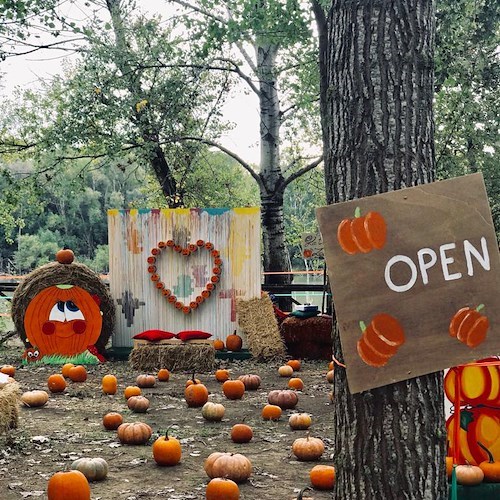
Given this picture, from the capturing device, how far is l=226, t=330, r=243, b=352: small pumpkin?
12727mm

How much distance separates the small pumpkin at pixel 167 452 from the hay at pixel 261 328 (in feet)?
20.8

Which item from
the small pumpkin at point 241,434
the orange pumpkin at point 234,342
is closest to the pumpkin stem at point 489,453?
the small pumpkin at point 241,434

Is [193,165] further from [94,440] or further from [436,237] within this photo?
[436,237]

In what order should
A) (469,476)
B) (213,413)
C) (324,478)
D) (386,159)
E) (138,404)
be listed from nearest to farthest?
(386,159), (469,476), (324,478), (213,413), (138,404)

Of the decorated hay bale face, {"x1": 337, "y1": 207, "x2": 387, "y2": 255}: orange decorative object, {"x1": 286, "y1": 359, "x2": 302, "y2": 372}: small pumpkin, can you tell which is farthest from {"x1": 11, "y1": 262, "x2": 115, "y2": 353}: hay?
{"x1": 337, "y1": 207, "x2": 387, "y2": 255}: orange decorative object

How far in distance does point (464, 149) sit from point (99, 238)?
164 feet

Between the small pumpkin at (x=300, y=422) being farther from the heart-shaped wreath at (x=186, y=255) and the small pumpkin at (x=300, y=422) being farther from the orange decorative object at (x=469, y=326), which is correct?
the heart-shaped wreath at (x=186, y=255)

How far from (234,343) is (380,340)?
32.0 feet

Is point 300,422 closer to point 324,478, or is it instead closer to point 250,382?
point 324,478

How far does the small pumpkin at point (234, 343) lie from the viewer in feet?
41.8

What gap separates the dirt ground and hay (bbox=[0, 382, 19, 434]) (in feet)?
0.35

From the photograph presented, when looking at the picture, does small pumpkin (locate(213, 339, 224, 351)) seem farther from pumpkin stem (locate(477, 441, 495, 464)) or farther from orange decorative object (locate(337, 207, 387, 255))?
orange decorative object (locate(337, 207, 387, 255))

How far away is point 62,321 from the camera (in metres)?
12.3

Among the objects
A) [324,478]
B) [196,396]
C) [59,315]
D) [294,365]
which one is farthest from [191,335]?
[324,478]
